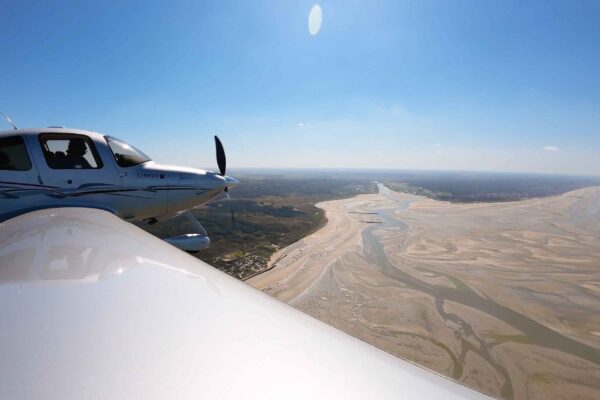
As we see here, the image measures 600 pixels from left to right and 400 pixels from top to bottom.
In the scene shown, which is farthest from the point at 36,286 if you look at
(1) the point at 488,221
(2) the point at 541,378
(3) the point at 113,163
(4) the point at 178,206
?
(1) the point at 488,221

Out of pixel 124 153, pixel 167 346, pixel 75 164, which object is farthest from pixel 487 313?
pixel 167 346

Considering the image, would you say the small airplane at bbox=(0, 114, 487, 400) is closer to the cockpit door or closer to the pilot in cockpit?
the cockpit door

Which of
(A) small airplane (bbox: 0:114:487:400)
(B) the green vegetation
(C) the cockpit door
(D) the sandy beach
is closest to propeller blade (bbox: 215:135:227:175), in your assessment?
(C) the cockpit door

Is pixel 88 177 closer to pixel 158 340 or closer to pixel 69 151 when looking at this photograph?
pixel 69 151

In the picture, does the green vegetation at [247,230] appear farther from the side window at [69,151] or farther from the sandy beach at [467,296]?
the side window at [69,151]

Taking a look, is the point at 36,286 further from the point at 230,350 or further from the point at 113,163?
the point at 113,163
